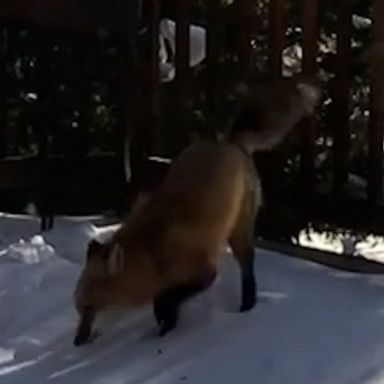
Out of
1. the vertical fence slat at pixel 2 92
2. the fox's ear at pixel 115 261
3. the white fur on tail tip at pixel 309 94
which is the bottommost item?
the vertical fence slat at pixel 2 92

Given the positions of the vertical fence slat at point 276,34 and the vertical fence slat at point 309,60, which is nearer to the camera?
the vertical fence slat at point 309,60

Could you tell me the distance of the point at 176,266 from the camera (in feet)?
13.6

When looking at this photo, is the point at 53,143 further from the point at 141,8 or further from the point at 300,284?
the point at 300,284

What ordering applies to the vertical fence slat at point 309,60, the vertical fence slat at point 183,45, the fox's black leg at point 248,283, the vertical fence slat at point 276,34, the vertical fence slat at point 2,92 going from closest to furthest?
the fox's black leg at point 248,283
the vertical fence slat at point 309,60
the vertical fence slat at point 276,34
the vertical fence slat at point 183,45
the vertical fence slat at point 2,92

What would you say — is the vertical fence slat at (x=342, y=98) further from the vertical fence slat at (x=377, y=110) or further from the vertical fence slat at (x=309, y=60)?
the vertical fence slat at (x=377, y=110)

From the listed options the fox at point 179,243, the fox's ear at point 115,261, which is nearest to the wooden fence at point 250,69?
the fox at point 179,243

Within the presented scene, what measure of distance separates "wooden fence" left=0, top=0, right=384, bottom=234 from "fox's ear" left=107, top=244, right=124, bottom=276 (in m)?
1.51

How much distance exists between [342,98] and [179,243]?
1571 millimetres

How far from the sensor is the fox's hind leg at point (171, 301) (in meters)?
4.15

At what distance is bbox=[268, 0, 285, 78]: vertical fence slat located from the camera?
5504mm

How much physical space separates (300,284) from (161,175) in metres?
1.40

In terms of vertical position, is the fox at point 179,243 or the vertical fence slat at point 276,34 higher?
the vertical fence slat at point 276,34

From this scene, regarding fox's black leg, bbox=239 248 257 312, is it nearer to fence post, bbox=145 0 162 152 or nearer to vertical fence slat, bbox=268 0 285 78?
vertical fence slat, bbox=268 0 285 78

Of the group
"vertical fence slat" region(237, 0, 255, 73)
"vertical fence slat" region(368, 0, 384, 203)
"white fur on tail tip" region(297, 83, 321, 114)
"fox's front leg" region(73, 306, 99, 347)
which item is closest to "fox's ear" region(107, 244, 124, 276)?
"fox's front leg" region(73, 306, 99, 347)
